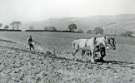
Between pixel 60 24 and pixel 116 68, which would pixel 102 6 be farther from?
pixel 116 68

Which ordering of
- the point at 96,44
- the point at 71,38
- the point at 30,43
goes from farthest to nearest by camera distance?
the point at 96,44, the point at 71,38, the point at 30,43

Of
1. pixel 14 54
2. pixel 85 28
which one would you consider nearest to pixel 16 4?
pixel 14 54

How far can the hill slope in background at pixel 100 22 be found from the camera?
2.93 metres

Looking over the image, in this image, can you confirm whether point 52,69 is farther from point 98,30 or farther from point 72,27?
point 98,30

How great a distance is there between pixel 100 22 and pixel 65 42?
52 cm

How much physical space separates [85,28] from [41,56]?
66cm

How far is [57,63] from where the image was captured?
8.80 ft

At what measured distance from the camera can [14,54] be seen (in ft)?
8.86

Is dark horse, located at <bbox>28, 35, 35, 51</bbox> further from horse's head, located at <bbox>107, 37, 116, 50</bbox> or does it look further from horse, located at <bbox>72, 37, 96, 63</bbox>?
horse's head, located at <bbox>107, 37, 116, 50</bbox>

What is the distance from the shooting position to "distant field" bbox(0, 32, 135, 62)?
9.40 feet

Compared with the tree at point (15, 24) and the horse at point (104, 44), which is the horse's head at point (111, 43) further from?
the tree at point (15, 24)

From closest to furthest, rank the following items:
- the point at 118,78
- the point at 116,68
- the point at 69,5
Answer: the point at 118,78, the point at 116,68, the point at 69,5

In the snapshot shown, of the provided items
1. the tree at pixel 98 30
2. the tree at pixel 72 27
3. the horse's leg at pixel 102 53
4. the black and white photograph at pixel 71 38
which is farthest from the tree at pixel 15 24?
the horse's leg at pixel 102 53

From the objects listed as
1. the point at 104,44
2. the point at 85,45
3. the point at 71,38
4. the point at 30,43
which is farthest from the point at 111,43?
the point at 30,43
